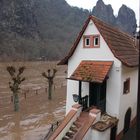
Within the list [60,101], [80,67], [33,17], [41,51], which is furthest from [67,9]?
[80,67]

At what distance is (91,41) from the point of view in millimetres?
16641

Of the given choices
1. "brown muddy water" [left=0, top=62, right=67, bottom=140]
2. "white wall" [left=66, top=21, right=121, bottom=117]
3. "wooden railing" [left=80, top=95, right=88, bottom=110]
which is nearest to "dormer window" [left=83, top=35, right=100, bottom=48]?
"white wall" [left=66, top=21, right=121, bottom=117]

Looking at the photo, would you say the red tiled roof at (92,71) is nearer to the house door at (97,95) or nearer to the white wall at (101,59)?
the white wall at (101,59)

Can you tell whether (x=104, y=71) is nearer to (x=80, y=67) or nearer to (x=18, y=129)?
(x=80, y=67)

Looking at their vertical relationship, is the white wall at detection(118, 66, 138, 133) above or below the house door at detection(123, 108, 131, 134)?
above

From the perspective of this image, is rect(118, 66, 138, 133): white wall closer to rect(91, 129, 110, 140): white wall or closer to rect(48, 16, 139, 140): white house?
rect(48, 16, 139, 140): white house

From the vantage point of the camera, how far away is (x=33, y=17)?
132500 millimetres

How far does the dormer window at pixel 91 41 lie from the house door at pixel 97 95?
7.82 feet

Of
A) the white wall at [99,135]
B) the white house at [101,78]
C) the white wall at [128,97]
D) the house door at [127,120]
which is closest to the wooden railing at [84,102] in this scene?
the white house at [101,78]

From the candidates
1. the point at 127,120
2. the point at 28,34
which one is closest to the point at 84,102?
the point at 127,120

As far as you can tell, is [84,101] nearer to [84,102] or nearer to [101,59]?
[84,102]

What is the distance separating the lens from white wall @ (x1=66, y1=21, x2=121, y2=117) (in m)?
15.6

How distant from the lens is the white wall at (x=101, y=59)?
51.3ft

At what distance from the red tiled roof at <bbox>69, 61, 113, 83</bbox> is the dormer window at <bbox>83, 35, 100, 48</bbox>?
1047 mm
